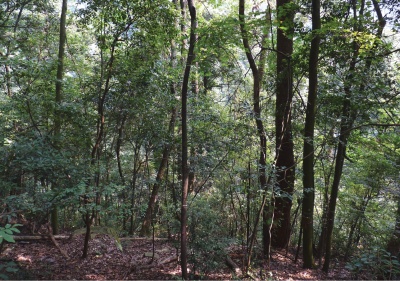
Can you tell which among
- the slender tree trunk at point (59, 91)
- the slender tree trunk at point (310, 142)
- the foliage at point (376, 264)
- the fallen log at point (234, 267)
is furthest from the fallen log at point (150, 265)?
the foliage at point (376, 264)

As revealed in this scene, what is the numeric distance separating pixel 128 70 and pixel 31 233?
5.48 metres

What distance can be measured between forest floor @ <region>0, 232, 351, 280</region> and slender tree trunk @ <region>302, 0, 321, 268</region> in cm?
80

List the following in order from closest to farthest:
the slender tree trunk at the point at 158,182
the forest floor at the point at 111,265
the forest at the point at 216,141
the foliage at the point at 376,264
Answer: the foliage at the point at 376,264
the forest at the point at 216,141
the forest floor at the point at 111,265
the slender tree trunk at the point at 158,182

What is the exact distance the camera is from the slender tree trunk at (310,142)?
526 cm

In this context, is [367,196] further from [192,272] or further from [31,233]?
[31,233]

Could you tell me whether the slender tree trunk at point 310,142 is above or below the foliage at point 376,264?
above

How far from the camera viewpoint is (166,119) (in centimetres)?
788

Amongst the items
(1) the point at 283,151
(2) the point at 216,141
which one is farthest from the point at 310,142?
(2) the point at 216,141

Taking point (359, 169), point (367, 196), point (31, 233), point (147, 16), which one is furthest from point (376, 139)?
point (31, 233)

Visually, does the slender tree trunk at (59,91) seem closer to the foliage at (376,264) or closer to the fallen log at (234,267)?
the fallen log at (234,267)

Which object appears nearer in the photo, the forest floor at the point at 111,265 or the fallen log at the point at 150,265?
the forest floor at the point at 111,265

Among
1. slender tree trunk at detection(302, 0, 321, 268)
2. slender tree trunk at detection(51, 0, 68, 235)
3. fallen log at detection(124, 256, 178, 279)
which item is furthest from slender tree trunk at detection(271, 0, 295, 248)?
slender tree trunk at detection(51, 0, 68, 235)

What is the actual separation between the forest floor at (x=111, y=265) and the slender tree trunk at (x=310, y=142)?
31.4 inches

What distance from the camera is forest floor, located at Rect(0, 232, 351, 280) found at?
576 centimetres
